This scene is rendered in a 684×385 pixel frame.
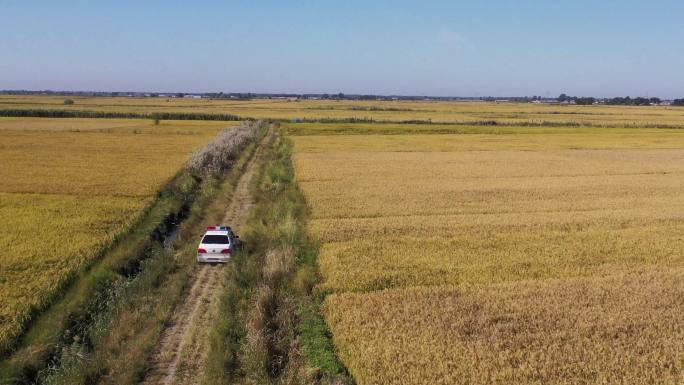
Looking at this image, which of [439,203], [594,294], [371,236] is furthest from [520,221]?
[594,294]

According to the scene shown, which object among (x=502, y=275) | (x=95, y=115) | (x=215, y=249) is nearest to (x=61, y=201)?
(x=215, y=249)

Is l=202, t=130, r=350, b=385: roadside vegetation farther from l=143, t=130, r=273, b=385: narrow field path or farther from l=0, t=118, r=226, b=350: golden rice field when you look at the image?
l=0, t=118, r=226, b=350: golden rice field

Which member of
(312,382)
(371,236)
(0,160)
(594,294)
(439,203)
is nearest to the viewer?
(312,382)

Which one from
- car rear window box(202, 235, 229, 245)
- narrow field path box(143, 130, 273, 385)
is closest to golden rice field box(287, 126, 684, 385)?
narrow field path box(143, 130, 273, 385)

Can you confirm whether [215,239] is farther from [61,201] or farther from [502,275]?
[61,201]

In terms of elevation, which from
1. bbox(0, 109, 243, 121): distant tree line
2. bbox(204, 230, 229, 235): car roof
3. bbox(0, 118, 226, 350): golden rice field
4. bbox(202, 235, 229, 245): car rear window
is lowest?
bbox(0, 118, 226, 350): golden rice field

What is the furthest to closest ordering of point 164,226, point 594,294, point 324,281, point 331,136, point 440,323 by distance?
point 331,136
point 164,226
point 324,281
point 594,294
point 440,323

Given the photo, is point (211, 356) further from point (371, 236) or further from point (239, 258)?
point (371, 236)
